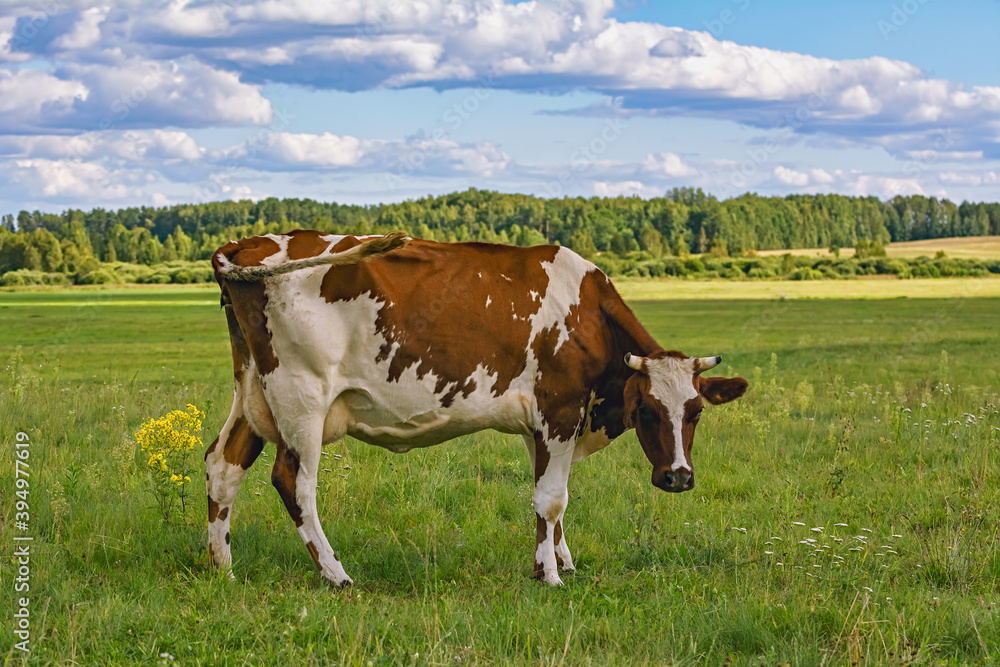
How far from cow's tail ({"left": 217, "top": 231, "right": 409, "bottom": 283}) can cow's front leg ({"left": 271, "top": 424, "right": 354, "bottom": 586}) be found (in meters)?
1.14

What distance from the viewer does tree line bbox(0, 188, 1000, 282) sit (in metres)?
116

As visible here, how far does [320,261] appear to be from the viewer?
6.41m

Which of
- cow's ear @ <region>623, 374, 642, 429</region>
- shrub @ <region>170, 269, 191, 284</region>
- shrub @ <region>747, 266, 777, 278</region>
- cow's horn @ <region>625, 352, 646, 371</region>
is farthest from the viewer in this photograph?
shrub @ <region>170, 269, 191, 284</region>

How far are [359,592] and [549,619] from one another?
4.39 feet

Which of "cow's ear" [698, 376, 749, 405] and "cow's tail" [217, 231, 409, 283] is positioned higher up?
"cow's tail" [217, 231, 409, 283]

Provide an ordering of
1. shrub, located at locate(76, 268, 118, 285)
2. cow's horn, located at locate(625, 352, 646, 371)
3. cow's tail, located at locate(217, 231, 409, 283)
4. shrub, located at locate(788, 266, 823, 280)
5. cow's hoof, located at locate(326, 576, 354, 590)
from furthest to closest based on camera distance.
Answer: shrub, located at locate(76, 268, 118, 285), shrub, located at locate(788, 266, 823, 280), cow's horn, located at locate(625, 352, 646, 371), cow's tail, located at locate(217, 231, 409, 283), cow's hoof, located at locate(326, 576, 354, 590)

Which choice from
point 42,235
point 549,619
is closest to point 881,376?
point 549,619

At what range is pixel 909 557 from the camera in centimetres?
706

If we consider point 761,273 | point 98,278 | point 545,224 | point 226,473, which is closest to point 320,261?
point 226,473

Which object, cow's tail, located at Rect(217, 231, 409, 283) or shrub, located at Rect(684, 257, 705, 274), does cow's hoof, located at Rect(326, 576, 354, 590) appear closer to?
cow's tail, located at Rect(217, 231, 409, 283)

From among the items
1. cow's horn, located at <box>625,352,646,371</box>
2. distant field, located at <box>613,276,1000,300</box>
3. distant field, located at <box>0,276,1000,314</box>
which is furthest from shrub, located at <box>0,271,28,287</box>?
cow's horn, located at <box>625,352,646,371</box>

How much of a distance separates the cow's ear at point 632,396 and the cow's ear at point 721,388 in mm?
570

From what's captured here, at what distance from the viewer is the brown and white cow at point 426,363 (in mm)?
6453

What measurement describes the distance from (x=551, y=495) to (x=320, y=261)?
8.25 ft
